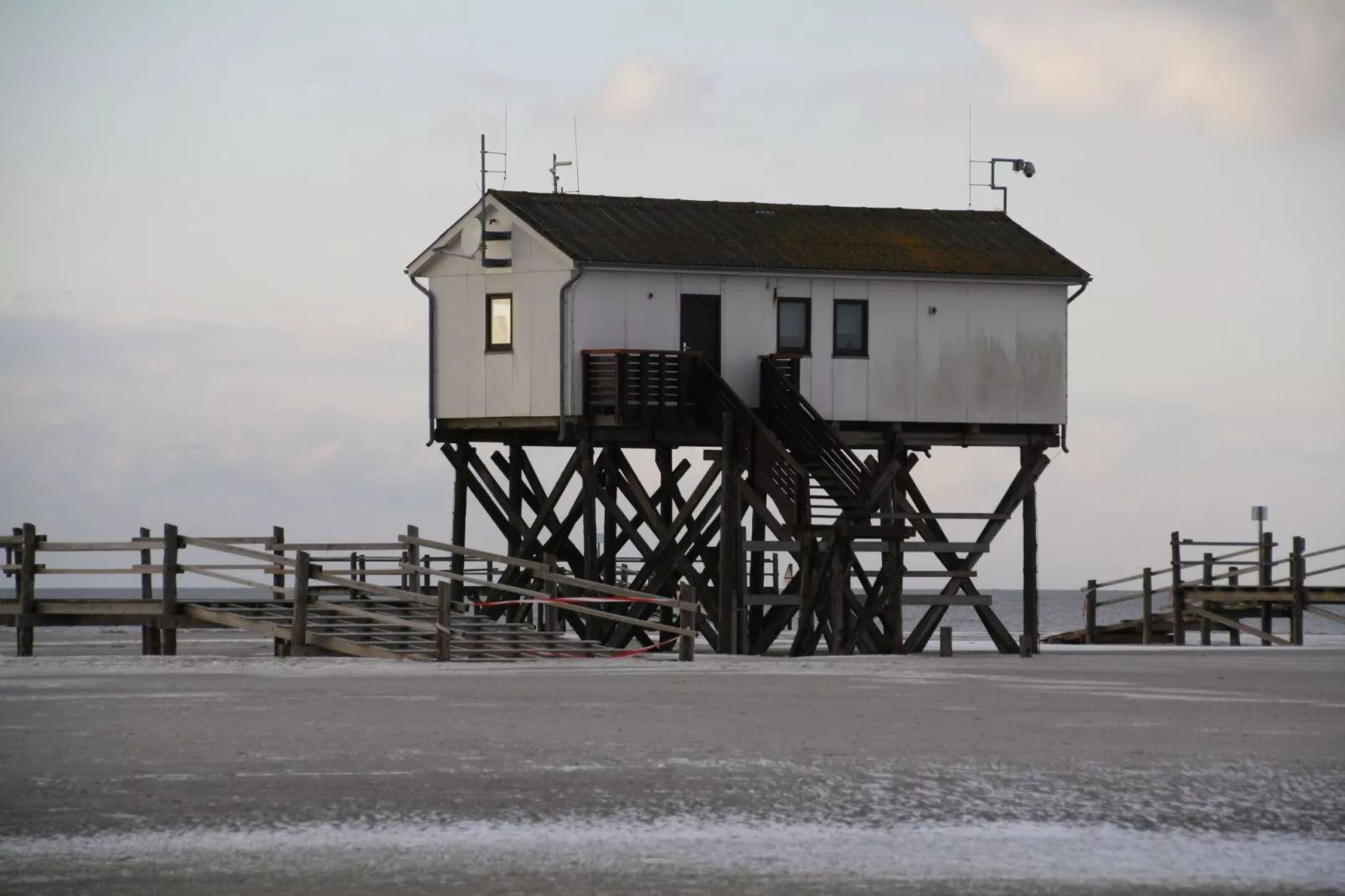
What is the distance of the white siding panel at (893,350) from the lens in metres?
38.6

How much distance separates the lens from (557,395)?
120 feet

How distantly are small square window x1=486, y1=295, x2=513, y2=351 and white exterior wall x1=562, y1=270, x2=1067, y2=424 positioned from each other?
1661 millimetres

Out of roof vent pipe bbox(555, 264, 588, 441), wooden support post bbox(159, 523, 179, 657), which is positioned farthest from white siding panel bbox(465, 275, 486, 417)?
wooden support post bbox(159, 523, 179, 657)

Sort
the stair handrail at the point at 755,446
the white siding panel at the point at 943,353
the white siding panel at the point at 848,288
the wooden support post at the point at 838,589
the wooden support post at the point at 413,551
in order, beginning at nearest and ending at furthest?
the wooden support post at the point at 413,551, the wooden support post at the point at 838,589, the stair handrail at the point at 755,446, the white siding panel at the point at 848,288, the white siding panel at the point at 943,353

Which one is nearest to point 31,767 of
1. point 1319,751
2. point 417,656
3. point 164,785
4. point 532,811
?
point 164,785

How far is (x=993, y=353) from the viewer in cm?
3950

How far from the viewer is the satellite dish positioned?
38.4m

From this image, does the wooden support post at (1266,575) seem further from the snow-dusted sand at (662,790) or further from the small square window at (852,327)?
the snow-dusted sand at (662,790)

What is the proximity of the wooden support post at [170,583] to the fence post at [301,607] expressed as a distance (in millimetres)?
1834

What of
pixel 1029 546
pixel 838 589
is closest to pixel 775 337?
pixel 838 589

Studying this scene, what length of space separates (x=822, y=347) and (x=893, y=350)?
1.32m

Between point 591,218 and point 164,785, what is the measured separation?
26633mm

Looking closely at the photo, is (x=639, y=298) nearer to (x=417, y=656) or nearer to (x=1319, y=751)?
(x=417, y=656)

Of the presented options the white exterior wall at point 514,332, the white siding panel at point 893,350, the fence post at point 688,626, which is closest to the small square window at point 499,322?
the white exterior wall at point 514,332
